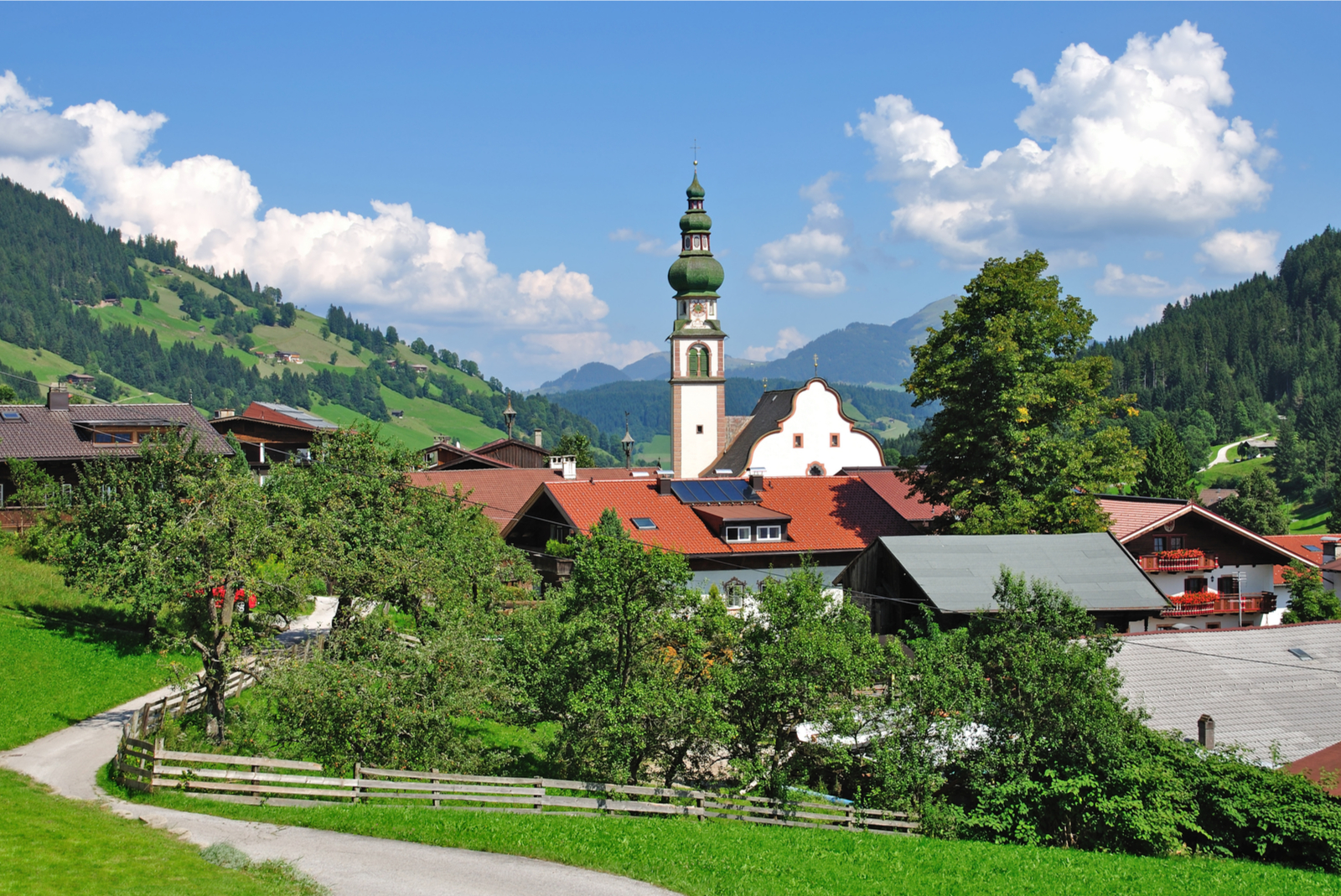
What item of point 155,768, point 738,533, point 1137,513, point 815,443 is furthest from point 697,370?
point 155,768

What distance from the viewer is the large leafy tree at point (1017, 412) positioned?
38.7 metres

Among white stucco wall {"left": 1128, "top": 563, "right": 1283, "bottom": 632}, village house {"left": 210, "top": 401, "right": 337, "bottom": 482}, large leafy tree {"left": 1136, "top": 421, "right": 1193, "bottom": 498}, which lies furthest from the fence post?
large leafy tree {"left": 1136, "top": 421, "right": 1193, "bottom": 498}

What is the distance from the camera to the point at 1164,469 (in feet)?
314

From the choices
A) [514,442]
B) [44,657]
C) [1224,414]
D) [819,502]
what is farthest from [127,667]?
[1224,414]

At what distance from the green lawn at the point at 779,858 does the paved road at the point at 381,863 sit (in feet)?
1.65

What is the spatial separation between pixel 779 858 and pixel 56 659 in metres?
22.7

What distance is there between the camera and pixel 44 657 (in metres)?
30.3

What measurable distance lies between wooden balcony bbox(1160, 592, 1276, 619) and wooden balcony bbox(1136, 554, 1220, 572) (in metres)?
1.30

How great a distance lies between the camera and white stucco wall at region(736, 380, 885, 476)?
73.8 meters

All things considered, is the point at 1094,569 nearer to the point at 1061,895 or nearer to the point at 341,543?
the point at 1061,895

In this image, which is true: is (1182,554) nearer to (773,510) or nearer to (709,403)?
(773,510)

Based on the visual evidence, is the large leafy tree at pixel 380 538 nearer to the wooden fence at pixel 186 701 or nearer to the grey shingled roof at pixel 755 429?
the wooden fence at pixel 186 701

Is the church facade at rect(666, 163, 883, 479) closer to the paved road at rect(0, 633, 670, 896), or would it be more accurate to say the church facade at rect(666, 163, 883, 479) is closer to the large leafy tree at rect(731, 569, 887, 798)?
the large leafy tree at rect(731, 569, 887, 798)

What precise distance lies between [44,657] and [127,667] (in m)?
2.21
